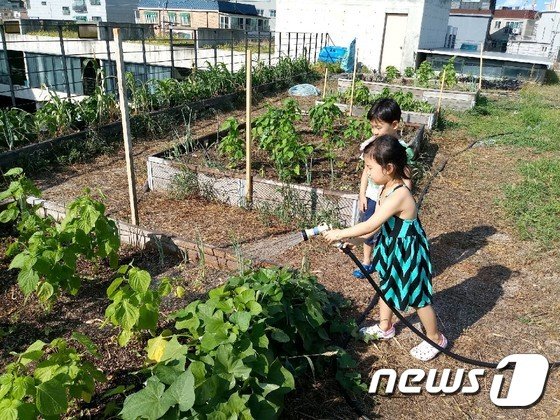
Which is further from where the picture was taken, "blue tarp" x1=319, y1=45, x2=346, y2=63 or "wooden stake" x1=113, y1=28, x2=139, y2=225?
"blue tarp" x1=319, y1=45, x2=346, y2=63

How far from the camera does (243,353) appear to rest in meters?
1.97

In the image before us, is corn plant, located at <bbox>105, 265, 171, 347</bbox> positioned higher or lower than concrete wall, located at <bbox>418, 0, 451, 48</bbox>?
lower

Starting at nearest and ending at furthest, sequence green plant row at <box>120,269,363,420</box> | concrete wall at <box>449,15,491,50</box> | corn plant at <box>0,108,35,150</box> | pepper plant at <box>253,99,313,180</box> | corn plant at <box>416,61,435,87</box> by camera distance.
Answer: green plant row at <box>120,269,363,420</box>, pepper plant at <box>253,99,313,180</box>, corn plant at <box>0,108,35,150</box>, corn plant at <box>416,61,435,87</box>, concrete wall at <box>449,15,491,50</box>

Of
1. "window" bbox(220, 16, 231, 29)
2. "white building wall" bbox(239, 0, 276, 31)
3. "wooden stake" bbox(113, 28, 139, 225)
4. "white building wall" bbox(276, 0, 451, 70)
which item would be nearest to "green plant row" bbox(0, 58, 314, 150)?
"wooden stake" bbox(113, 28, 139, 225)

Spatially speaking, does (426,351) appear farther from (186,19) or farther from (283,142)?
(186,19)

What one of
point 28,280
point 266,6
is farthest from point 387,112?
point 266,6

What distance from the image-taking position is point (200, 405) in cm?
180

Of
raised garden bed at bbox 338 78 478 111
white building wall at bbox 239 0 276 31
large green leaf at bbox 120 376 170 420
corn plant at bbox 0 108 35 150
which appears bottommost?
raised garden bed at bbox 338 78 478 111

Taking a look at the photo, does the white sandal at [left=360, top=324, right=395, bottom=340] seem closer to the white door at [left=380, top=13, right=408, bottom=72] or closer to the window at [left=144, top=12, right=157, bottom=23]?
the white door at [left=380, top=13, right=408, bottom=72]

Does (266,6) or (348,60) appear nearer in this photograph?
(348,60)

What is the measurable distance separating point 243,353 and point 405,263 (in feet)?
3.72

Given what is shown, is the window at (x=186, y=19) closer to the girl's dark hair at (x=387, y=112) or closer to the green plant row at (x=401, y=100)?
the green plant row at (x=401, y=100)

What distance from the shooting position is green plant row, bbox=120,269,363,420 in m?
1.74

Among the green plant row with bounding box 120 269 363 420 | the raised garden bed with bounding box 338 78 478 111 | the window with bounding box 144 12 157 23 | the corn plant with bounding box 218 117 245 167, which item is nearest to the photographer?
the green plant row with bounding box 120 269 363 420
